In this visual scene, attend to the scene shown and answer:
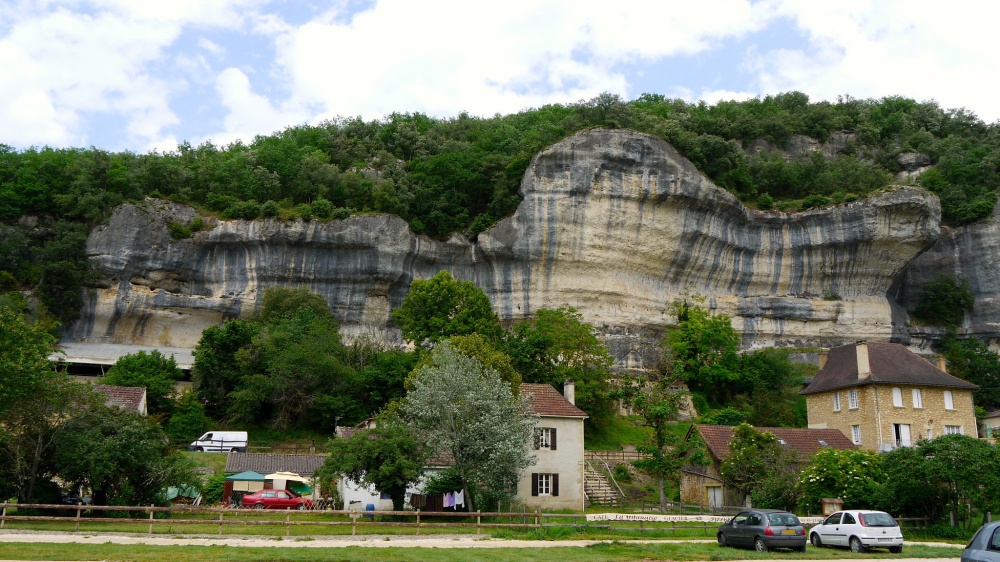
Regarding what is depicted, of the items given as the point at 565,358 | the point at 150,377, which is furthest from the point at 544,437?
the point at 150,377

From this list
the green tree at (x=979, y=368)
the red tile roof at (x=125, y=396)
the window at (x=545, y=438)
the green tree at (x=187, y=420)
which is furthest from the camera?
the green tree at (x=979, y=368)

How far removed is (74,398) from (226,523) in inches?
333

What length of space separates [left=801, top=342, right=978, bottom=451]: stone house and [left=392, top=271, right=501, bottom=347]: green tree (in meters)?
18.5

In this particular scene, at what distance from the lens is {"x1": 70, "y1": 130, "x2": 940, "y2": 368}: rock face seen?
5444cm

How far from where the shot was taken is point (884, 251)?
58688 millimetres

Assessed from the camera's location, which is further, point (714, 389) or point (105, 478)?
point (714, 389)

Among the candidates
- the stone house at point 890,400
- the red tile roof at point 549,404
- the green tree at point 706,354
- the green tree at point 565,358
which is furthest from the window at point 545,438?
the green tree at point 706,354

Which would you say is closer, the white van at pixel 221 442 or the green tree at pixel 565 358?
the white van at pixel 221 442

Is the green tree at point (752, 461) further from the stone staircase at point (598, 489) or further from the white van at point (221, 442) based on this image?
the white van at point (221, 442)

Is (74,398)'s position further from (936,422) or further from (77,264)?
(936,422)

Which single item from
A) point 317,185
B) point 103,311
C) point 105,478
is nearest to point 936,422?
point 105,478

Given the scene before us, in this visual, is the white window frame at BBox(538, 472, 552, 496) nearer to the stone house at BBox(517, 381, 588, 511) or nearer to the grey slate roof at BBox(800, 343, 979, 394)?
the stone house at BBox(517, 381, 588, 511)

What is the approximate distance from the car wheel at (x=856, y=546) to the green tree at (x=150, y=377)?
3453cm

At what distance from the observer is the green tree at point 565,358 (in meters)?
44.7
